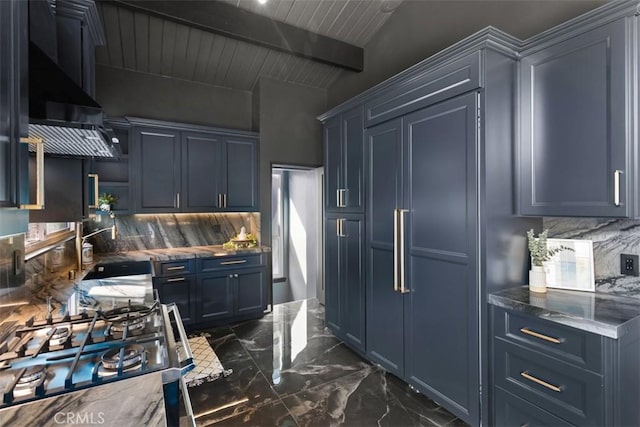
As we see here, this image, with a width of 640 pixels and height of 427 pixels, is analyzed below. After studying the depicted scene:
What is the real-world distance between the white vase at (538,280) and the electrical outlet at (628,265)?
0.42m

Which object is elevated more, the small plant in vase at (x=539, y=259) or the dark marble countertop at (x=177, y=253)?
the small plant in vase at (x=539, y=259)

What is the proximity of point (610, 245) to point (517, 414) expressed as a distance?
1.21 meters

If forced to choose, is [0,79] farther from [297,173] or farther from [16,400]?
[297,173]

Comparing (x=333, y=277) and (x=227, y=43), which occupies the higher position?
(x=227, y=43)

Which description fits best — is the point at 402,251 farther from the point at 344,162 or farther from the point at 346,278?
the point at 344,162

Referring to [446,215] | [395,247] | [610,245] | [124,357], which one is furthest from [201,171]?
[610,245]

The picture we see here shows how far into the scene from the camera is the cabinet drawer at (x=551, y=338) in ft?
4.97

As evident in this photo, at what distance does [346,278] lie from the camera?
10.6 feet

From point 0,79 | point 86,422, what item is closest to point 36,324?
point 86,422

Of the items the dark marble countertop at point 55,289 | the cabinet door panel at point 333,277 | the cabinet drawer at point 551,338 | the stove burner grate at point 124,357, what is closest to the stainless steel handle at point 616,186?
the cabinet drawer at point 551,338

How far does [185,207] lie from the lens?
3898mm

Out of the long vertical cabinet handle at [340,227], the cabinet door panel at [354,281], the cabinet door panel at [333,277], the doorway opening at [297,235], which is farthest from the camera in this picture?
the doorway opening at [297,235]

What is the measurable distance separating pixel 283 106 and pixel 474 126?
3114mm

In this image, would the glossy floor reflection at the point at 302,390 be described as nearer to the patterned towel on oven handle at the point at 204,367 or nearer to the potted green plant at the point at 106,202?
the patterned towel on oven handle at the point at 204,367
